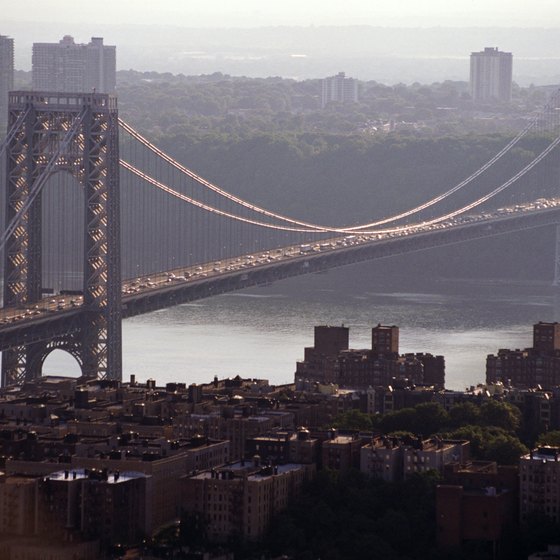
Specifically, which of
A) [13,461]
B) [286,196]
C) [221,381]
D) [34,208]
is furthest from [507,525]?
[286,196]

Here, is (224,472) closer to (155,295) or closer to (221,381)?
(221,381)

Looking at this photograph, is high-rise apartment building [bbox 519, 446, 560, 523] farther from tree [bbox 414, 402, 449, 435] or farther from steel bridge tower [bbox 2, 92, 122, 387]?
steel bridge tower [bbox 2, 92, 122, 387]

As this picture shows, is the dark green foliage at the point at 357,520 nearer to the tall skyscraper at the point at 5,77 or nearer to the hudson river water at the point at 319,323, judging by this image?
the hudson river water at the point at 319,323

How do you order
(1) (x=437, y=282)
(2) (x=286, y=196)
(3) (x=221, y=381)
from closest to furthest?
(3) (x=221, y=381)
(1) (x=437, y=282)
(2) (x=286, y=196)

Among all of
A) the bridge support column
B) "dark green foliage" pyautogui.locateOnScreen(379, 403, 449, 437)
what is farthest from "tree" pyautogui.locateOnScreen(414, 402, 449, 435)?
the bridge support column

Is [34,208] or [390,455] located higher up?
[34,208]

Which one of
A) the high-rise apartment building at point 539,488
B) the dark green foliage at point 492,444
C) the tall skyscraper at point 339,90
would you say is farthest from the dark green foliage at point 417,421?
the tall skyscraper at point 339,90
